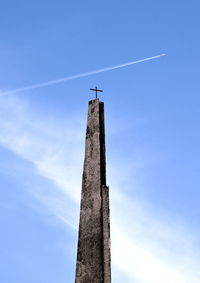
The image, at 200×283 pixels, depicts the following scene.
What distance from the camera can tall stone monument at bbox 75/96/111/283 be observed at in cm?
1039

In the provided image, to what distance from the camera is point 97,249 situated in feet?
34.3

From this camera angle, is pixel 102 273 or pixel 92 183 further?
pixel 92 183

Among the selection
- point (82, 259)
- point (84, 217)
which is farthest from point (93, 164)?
point (82, 259)

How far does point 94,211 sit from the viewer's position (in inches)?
424

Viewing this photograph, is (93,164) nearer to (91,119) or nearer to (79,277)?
(91,119)

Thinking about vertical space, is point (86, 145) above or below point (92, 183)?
above

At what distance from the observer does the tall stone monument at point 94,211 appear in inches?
409

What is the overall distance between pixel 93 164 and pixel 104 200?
813 mm

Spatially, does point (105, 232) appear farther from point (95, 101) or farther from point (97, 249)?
point (95, 101)

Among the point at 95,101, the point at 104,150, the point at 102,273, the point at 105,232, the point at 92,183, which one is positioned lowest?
the point at 102,273

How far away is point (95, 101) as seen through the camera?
11.6m

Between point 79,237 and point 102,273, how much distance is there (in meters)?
0.93

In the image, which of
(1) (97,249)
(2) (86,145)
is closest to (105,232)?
(1) (97,249)

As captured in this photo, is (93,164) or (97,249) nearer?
(97,249)
